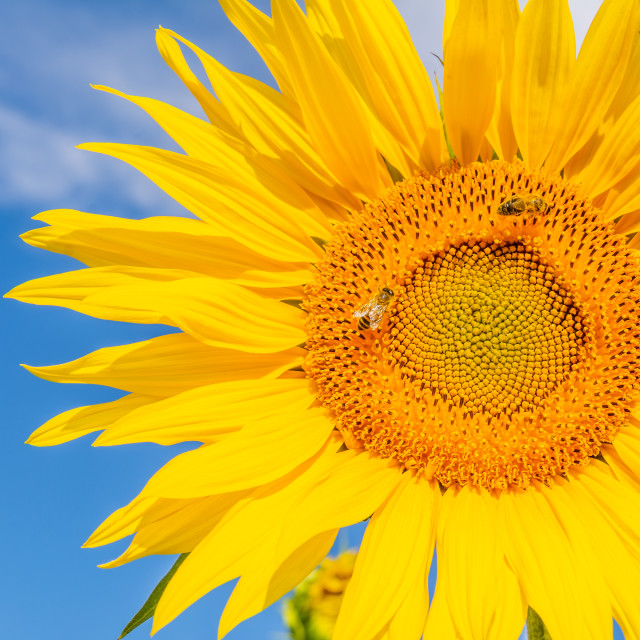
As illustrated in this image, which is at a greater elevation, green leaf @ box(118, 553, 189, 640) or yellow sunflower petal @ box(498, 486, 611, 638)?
green leaf @ box(118, 553, 189, 640)

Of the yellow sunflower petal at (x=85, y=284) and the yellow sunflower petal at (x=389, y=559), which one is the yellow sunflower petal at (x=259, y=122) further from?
the yellow sunflower petal at (x=389, y=559)

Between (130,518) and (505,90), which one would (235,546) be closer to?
(130,518)

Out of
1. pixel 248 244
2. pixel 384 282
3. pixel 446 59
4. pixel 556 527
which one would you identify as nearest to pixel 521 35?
pixel 446 59

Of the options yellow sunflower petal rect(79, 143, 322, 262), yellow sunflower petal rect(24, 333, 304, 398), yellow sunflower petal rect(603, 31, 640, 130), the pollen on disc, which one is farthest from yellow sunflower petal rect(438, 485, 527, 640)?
yellow sunflower petal rect(603, 31, 640, 130)

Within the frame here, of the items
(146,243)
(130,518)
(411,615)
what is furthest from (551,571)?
(146,243)

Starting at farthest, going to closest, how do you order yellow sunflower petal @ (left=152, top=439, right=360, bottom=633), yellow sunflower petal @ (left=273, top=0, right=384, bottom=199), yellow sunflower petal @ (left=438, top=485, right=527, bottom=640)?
1. yellow sunflower petal @ (left=273, top=0, right=384, bottom=199)
2. yellow sunflower petal @ (left=152, top=439, right=360, bottom=633)
3. yellow sunflower petal @ (left=438, top=485, right=527, bottom=640)

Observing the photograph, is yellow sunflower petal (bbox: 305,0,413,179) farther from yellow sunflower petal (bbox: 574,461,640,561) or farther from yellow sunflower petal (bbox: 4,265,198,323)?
yellow sunflower petal (bbox: 574,461,640,561)

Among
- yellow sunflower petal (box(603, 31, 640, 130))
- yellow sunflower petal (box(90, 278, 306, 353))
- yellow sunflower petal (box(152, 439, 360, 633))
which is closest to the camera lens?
yellow sunflower petal (box(152, 439, 360, 633))
